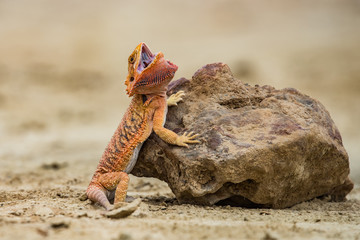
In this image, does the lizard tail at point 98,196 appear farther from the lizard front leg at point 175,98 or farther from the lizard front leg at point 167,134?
the lizard front leg at point 175,98

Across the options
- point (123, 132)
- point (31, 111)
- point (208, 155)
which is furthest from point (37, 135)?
point (208, 155)

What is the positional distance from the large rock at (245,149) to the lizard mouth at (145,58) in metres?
0.67

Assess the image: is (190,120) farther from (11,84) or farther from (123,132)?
(11,84)

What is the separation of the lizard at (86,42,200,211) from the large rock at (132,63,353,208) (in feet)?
0.61

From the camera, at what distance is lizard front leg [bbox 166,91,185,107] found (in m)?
5.18

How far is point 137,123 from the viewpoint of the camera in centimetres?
495

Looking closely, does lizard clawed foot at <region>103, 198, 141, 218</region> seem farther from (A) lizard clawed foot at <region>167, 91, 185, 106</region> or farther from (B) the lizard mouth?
(B) the lizard mouth

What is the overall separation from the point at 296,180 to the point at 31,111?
11.6 meters

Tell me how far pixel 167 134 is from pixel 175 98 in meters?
0.68

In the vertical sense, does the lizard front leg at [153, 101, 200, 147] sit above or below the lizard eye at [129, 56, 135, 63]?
below

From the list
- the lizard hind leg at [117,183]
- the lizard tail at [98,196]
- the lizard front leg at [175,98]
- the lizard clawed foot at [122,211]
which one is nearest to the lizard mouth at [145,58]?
the lizard front leg at [175,98]

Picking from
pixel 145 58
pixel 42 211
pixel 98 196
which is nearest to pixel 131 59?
pixel 145 58

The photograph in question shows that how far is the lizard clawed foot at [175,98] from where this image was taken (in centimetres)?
518

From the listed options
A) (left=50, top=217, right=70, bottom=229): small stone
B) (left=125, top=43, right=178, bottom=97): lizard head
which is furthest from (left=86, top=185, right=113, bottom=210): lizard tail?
(left=125, top=43, right=178, bottom=97): lizard head
